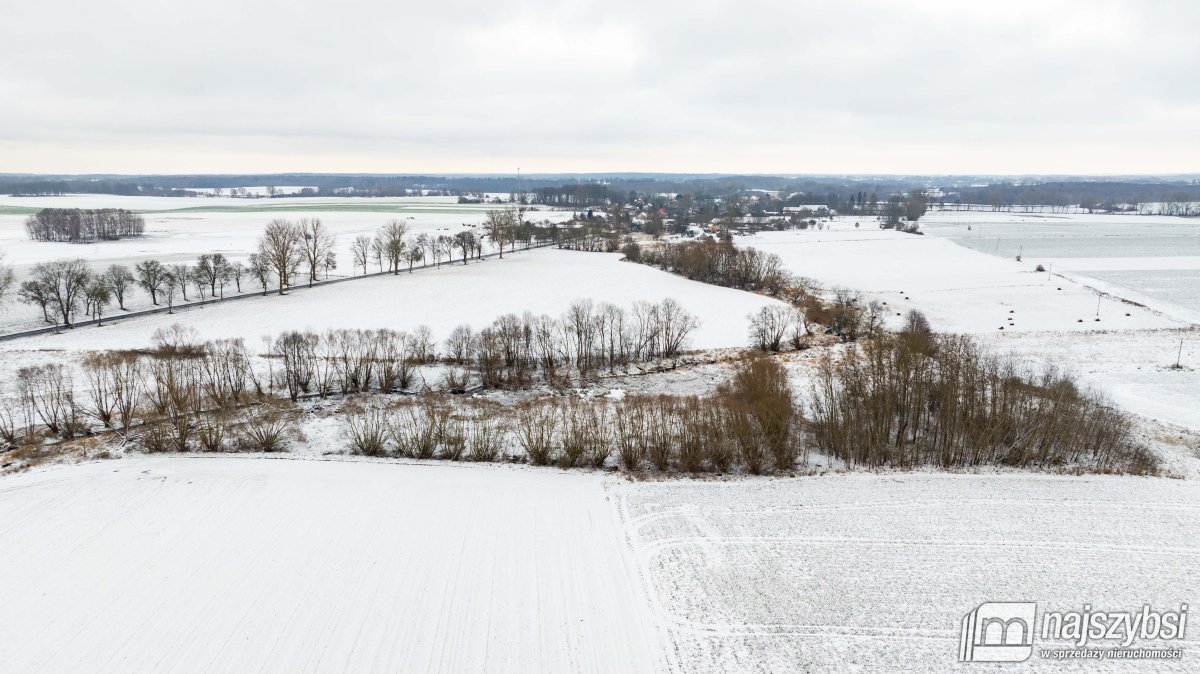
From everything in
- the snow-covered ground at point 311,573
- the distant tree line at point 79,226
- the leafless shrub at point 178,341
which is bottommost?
the snow-covered ground at point 311,573

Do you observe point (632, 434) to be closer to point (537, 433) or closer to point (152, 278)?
point (537, 433)

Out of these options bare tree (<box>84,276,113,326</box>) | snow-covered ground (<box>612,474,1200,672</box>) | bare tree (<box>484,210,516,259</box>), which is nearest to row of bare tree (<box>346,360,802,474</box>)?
snow-covered ground (<box>612,474,1200,672</box>)

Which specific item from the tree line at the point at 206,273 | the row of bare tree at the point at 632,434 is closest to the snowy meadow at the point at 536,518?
the row of bare tree at the point at 632,434

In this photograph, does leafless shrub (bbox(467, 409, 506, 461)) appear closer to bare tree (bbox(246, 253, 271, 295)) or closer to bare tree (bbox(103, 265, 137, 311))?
A: bare tree (bbox(103, 265, 137, 311))

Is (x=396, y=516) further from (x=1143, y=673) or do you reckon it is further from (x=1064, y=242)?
(x=1064, y=242)

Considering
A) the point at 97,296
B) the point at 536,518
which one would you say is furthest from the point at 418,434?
the point at 97,296

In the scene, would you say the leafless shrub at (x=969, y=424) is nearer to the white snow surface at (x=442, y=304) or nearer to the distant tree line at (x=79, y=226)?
the white snow surface at (x=442, y=304)

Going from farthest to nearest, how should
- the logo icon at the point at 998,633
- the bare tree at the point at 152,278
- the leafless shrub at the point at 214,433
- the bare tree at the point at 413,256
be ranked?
the bare tree at the point at 413,256 < the bare tree at the point at 152,278 < the leafless shrub at the point at 214,433 < the logo icon at the point at 998,633
